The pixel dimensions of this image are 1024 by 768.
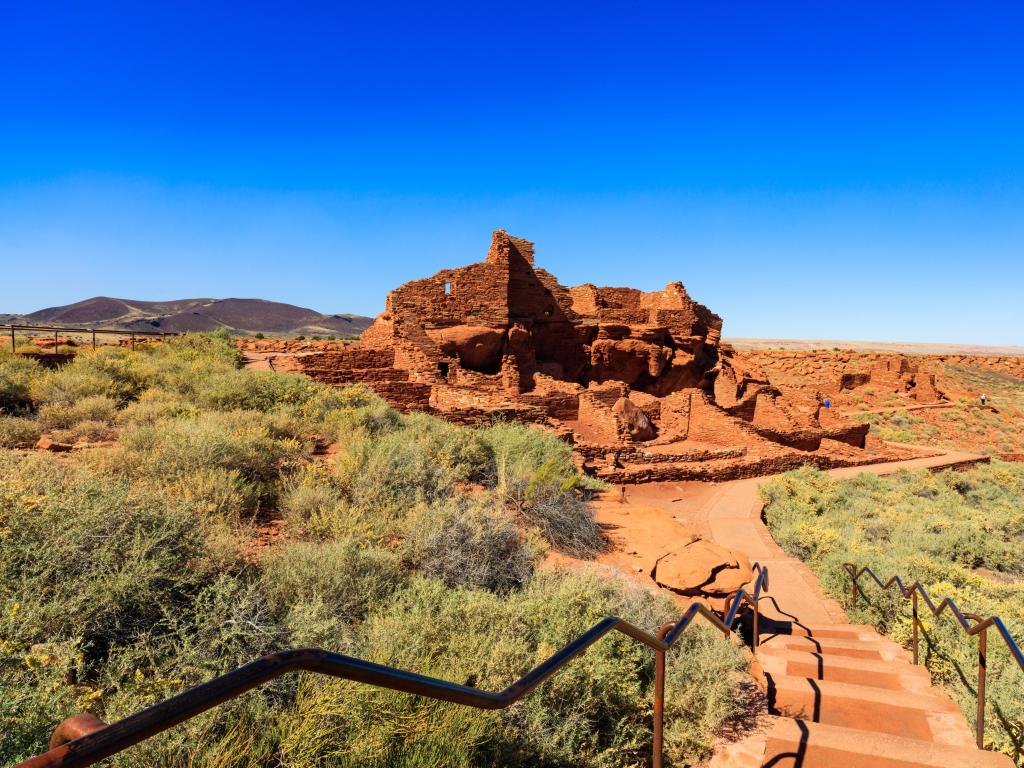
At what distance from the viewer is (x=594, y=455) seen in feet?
46.6

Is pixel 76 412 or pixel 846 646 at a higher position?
pixel 76 412

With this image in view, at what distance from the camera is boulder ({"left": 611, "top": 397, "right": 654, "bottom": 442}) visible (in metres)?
17.3

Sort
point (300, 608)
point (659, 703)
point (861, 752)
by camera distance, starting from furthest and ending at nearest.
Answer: point (861, 752), point (300, 608), point (659, 703)

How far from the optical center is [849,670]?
205 inches

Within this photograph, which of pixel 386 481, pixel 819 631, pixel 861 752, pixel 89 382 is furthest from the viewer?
pixel 89 382

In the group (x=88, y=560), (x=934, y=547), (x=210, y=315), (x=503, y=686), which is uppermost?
(x=210, y=315)

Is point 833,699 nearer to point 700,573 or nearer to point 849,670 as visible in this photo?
point 849,670

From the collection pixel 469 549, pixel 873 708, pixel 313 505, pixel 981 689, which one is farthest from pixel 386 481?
pixel 981 689

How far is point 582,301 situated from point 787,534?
1240 cm

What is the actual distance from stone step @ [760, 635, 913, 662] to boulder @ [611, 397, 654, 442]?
10756mm

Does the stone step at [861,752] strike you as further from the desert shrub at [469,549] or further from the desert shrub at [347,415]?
the desert shrub at [347,415]

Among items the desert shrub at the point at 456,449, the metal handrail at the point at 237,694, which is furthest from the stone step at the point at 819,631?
the metal handrail at the point at 237,694

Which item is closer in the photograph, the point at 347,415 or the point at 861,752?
the point at 861,752

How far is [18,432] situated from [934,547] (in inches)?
553
